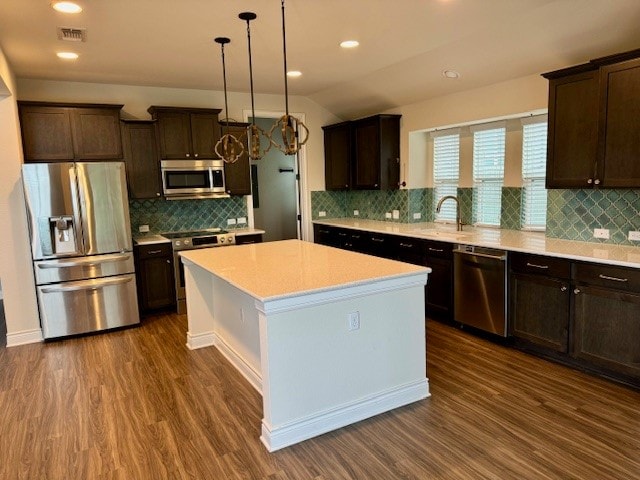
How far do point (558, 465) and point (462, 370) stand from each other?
120cm

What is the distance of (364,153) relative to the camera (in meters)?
5.96

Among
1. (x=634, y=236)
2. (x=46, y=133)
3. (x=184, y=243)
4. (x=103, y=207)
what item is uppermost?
(x=46, y=133)

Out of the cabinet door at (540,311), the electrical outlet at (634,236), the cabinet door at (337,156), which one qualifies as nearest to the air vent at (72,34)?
the cabinet door at (337,156)

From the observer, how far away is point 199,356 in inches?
155

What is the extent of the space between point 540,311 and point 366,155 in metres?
3.11

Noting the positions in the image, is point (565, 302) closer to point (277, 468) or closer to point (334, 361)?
point (334, 361)

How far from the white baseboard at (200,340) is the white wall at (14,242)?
1.70m

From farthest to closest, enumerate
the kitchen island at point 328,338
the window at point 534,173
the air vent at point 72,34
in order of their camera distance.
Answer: the window at point 534,173
the air vent at point 72,34
the kitchen island at point 328,338

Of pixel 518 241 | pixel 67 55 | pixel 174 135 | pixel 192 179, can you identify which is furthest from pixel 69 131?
pixel 518 241

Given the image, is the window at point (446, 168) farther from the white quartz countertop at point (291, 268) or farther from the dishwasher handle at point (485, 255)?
the white quartz countertop at point (291, 268)

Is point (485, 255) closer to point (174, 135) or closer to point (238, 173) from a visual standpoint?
point (238, 173)

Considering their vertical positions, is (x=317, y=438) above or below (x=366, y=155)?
below

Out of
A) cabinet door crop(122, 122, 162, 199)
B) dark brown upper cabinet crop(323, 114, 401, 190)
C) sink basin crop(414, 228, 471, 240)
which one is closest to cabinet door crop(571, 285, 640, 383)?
sink basin crop(414, 228, 471, 240)

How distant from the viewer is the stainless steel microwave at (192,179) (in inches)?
210
